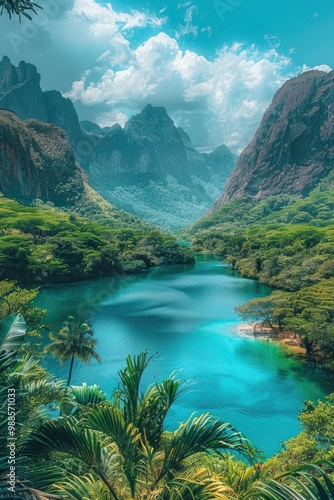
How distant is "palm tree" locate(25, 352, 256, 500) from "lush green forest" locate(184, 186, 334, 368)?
2308 centimetres

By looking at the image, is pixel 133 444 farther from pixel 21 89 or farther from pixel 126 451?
pixel 21 89

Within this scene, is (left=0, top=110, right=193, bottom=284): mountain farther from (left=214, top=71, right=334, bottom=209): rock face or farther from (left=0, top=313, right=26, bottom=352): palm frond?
(left=214, top=71, right=334, bottom=209): rock face

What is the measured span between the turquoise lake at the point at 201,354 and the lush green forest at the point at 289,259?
7.47 ft

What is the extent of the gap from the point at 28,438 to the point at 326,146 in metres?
157

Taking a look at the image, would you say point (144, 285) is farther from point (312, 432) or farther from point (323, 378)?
point (312, 432)

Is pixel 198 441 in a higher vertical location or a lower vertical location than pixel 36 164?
lower

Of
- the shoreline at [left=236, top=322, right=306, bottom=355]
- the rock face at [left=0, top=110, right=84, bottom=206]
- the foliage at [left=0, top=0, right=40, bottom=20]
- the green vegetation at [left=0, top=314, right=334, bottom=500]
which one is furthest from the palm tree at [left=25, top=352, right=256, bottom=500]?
the rock face at [left=0, top=110, right=84, bottom=206]

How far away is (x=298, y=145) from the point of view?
150 m

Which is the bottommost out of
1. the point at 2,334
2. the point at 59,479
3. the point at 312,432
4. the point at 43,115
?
the point at 312,432

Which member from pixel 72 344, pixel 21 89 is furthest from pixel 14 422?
pixel 21 89

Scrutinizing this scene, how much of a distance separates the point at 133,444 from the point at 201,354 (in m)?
24.9

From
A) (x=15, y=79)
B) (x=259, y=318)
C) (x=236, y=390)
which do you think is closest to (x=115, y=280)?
(x=259, y=318)

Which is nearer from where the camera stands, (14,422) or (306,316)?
(14,422)

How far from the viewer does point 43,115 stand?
18900 centimetres
